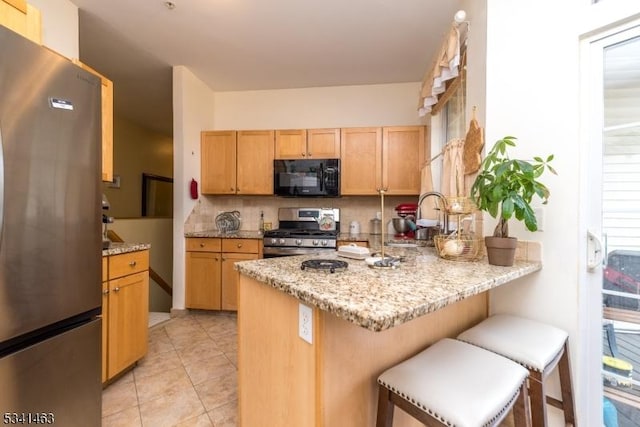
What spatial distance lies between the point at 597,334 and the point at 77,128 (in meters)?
2.63

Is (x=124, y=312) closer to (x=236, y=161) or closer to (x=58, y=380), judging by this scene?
(x=58, y=380)

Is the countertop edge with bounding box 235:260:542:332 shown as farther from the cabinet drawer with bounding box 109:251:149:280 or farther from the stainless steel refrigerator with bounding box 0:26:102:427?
the cabinet drawer with bounding box 109:251:149:280

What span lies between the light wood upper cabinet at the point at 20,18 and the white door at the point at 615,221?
278cm

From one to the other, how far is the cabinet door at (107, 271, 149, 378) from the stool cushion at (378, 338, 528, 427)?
183cm

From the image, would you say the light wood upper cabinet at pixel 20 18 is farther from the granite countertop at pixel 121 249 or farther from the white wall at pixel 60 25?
the granite countertop at pixel 121 249

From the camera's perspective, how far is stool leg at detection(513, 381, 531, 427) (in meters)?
0.96

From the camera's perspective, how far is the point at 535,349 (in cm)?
116

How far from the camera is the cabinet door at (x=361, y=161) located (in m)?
3.38

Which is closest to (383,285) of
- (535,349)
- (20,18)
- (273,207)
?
(535,349)

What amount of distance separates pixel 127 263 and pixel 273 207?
6.71 feet

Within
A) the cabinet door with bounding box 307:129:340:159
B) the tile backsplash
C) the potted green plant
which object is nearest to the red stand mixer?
the tile backsplash

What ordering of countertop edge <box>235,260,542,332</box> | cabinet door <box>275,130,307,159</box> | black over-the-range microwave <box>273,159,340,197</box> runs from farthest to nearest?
cabinet door <box>275,130,307,159</box> < black over-the-range microwave <box>273,159,340,197</box> < countertop edge <box>235,260,542,332</box>

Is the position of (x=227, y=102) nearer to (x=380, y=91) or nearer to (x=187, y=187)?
(x=187, y=187)

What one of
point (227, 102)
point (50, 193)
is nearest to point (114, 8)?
point (227, 102)
